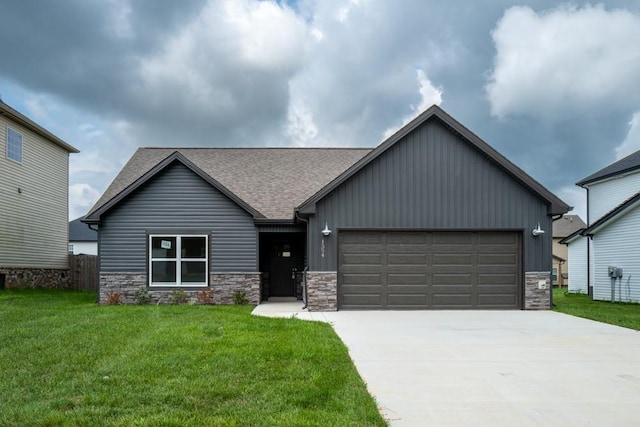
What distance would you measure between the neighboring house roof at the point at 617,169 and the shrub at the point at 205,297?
1826 centimetres

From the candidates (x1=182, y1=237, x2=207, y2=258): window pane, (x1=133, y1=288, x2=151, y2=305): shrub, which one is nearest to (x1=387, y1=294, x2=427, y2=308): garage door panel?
(x1=182, y1=237, x2=207, y2=258): window pane

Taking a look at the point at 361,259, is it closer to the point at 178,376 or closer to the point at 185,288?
the point at 185,288

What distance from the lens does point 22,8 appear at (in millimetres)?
15148

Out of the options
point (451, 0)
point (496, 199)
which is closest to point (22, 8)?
point (451, 0)

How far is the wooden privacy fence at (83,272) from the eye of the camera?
2336cm

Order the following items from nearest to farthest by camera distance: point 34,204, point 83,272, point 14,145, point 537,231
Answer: point 537,231, point 14,145, point 34,204, point 83,272

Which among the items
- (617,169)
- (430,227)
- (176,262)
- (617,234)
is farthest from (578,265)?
(176,262)

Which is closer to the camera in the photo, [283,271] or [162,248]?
[162,248]

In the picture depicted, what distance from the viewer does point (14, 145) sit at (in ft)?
68.0

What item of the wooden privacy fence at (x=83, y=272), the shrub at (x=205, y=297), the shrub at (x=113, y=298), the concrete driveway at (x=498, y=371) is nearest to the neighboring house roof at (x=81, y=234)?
the wooden privacy fence at (x=83, y=272)

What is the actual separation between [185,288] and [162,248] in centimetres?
145

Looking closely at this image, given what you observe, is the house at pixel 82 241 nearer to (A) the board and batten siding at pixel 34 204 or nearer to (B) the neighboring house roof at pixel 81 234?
(B) the neighboring house roof at pixel 81 234

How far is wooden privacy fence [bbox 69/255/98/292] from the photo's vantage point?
23.4 m

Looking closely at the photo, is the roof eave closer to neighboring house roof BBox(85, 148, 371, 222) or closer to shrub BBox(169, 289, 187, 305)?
neighboring house roof BBox(85, 148, 371, 222)
